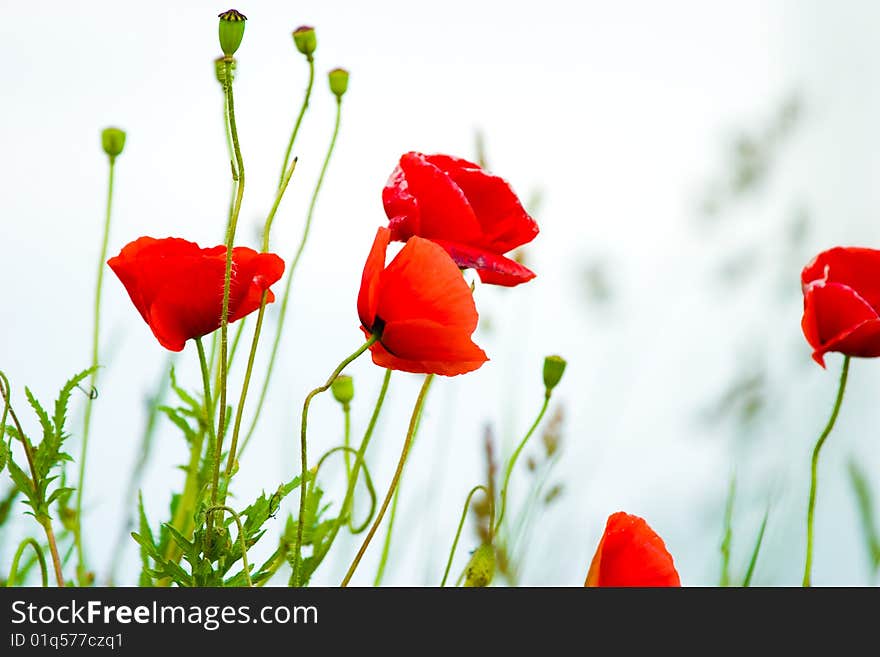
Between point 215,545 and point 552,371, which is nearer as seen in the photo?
point 215,545

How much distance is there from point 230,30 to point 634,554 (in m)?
0.22

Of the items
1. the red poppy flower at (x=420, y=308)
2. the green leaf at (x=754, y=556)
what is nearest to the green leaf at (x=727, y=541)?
the green leaf at (x=754, y=556)

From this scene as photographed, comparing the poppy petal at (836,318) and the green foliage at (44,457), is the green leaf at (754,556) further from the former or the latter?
the green foliage at (44,457)

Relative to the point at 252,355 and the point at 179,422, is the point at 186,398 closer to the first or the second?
the point at 179,422

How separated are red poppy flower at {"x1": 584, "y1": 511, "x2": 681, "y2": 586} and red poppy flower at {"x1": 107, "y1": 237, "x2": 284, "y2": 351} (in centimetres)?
14

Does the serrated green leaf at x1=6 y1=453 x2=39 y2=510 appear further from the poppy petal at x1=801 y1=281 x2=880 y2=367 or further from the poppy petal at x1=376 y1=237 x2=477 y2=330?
the poppy petal at x1=801 y1=281 x2=880 y2=367

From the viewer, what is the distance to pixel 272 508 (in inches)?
16.2

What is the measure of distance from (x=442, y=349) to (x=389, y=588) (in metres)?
0.08

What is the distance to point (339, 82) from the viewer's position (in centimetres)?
55

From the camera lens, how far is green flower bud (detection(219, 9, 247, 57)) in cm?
39

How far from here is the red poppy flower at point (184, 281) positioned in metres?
0.42

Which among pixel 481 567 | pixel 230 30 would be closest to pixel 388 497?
pixel 481 567
